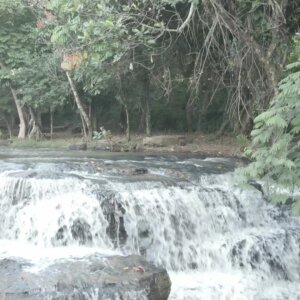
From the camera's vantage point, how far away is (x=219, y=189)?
987 cm

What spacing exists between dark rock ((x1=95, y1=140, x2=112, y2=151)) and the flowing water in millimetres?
7020

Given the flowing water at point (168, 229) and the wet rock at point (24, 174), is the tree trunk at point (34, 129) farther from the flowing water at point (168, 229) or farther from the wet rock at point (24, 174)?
the flowing water at point (168, 229)

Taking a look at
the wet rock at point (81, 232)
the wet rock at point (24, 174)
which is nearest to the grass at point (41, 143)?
the wet rock at point (24, 174)

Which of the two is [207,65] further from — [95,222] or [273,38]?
[95,222]

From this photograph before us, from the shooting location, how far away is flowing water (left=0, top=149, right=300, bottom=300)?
25.8ft

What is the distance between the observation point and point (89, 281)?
19.5ft

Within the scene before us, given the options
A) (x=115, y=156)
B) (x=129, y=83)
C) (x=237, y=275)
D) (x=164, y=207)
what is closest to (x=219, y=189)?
(x=164, y=207)

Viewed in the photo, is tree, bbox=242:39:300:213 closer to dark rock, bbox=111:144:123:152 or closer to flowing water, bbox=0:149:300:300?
flowing water, bbox=0:149:300:300

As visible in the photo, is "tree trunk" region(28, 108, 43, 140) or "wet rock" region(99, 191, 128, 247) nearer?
"wet rock" region(99, 191, 128, 247)

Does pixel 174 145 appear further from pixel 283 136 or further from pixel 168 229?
pixel 283 136

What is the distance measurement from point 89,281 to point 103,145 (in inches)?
461

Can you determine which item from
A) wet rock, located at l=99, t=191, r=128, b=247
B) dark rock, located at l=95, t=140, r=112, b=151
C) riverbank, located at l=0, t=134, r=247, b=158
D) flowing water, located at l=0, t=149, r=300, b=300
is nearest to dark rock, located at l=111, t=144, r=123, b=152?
riverbank, located at l=0, t=134, r=247, b=158

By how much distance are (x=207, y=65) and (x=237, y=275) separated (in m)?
8.67

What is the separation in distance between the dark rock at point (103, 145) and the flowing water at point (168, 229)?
7020mm
